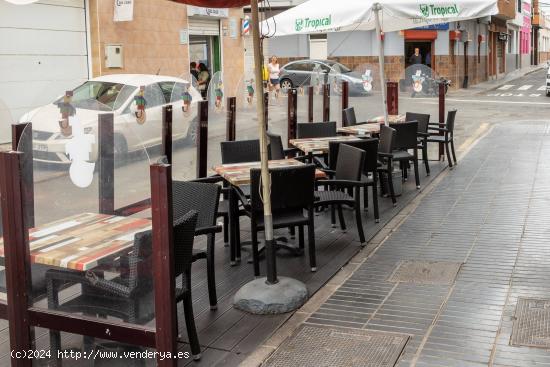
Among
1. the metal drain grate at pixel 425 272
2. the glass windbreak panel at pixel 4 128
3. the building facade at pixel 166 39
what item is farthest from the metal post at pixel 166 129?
the building facade at pixel 166 39

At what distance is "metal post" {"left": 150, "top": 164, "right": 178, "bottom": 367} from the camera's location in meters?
3.40

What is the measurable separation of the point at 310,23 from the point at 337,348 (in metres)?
5.76

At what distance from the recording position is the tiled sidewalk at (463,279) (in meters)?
4.21

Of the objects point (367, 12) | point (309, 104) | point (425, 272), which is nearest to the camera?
point (425, 272)

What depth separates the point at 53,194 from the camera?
4.27 m

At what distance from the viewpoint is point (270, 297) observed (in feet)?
16.1

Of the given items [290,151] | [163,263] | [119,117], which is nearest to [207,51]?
[290,151]

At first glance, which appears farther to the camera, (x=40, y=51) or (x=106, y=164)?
(x=40, y=51)

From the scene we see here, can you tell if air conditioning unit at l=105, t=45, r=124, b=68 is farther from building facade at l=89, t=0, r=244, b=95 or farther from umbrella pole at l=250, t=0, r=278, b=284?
umbrella pole at l=250, t=0, r=278, b=284

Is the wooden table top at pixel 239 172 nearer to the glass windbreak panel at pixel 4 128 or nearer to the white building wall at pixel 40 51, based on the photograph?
the glass windbreak panel at pixel 4 128

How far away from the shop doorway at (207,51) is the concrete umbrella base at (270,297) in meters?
16.3

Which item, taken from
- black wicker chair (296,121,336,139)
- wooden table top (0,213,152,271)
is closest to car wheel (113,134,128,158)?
wooden table top (0,213,152,271)

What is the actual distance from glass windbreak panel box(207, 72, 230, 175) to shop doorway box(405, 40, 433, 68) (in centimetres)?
2444

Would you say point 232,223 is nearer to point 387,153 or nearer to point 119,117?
point 119,117
